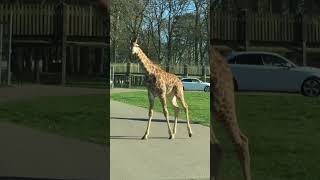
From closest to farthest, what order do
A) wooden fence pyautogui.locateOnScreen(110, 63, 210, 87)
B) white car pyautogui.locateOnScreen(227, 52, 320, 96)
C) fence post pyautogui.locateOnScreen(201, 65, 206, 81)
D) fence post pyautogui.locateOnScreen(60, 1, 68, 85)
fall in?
white car pyautogui.locateOnScreen(227, 52, 320, 96), fence post pyautogui.locateOnScreen(201, 65, 206, 81), wooden fence pyautogui.locateOnScreen(110, 63, 210, 87), fence post pyautogui.locateOnScreen(60, 1, 68, 85)

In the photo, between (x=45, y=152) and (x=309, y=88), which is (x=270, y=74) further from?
(x=45, y=152)

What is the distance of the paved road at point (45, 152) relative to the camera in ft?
19.9

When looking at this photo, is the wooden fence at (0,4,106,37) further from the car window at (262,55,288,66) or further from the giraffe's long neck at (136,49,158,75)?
the car window at (262,55,288,66)

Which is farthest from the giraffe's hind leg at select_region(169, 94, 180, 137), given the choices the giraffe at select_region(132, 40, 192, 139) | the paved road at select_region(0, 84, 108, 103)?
the paved road at select_region(0, 84, 108, 103)

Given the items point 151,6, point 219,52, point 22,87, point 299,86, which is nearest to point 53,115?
point 22,87

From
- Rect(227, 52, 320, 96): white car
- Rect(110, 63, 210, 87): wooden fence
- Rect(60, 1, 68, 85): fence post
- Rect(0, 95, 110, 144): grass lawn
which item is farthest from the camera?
Rect(60, 1, 68, 85): fence post

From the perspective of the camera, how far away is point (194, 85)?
579cm

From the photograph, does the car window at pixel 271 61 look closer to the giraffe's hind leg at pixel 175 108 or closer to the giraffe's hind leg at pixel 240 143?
the giraffe's hind leg at pixel 240 143

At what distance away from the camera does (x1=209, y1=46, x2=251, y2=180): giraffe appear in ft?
17.9

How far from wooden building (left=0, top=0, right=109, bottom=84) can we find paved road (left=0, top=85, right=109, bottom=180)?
0.17 metres

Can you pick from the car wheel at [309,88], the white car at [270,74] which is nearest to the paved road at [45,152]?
the white car at [270,74]

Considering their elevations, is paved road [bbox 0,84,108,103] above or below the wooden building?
below

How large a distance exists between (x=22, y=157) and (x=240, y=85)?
2.51 metres

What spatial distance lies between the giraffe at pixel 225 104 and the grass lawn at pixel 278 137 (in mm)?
60
